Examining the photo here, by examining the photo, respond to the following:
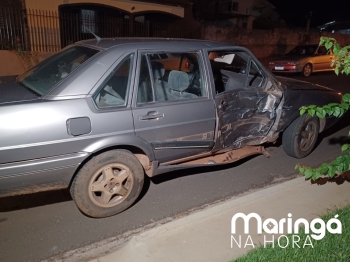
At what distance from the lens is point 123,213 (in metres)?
3.50

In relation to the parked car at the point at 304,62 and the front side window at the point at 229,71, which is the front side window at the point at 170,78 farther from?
the parked car at the point at 304,62

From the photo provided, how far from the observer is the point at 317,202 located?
12.0 ft

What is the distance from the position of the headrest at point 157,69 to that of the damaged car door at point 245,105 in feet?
2.09

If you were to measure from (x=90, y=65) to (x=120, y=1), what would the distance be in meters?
14.1

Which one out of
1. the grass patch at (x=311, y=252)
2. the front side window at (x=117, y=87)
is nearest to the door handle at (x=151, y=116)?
the front side window at (x=117, y=87)

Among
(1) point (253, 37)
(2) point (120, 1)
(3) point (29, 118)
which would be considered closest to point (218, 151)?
(3) point (29, 118)

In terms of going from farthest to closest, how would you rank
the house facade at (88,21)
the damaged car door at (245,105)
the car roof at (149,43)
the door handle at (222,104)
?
the house facade at (88,21)
the damaged car door at (245,105)
the door handle at (222,104)
the car roof at (149,43)

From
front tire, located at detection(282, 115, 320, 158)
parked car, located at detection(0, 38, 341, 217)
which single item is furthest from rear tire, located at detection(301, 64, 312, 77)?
parked car, located at detection(0, 38, 341, 217)

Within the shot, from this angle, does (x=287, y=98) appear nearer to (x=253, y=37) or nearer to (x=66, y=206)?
(x=66, y=206)

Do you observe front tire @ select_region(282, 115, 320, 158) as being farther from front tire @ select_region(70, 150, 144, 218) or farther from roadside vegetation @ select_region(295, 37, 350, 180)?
front tire @ select_region(70, 150, 144, 218)

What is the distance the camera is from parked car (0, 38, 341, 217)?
9.18 feet

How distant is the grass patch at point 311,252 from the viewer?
263cm

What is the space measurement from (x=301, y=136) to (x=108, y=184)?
3188 mm

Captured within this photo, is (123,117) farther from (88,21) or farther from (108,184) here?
(88,21)
